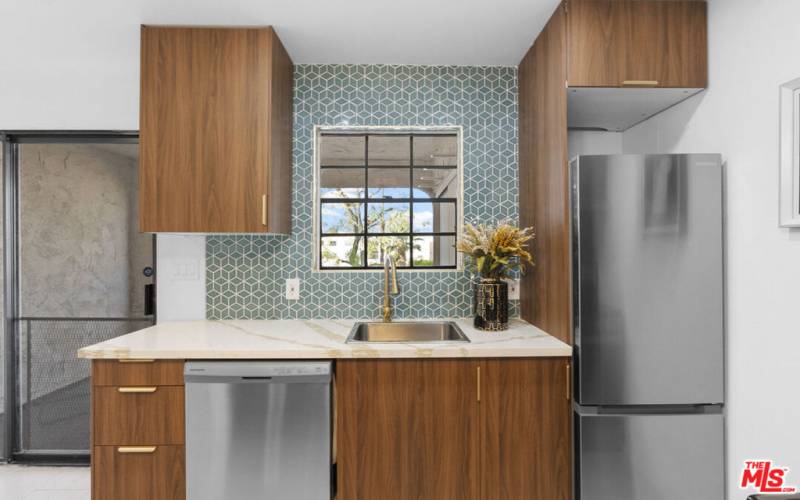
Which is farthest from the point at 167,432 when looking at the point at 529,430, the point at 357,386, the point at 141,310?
the point at 529,430

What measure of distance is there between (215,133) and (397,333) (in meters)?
1.44

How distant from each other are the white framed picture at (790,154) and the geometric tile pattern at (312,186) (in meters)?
1.26

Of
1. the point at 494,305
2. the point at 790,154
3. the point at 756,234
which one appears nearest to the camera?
A: the point at 790,154

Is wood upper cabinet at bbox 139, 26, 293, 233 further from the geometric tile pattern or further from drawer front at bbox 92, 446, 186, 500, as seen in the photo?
drawer front at bbox 92, 446, 186, 500

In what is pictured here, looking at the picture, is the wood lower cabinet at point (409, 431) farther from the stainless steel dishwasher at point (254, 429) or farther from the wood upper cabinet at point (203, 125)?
the wood upper cabinet at point (203, 125)

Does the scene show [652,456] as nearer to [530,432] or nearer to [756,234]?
[530,432]

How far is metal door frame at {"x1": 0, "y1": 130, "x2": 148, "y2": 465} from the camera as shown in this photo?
2646 millimetres

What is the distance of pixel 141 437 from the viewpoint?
5.97 ft

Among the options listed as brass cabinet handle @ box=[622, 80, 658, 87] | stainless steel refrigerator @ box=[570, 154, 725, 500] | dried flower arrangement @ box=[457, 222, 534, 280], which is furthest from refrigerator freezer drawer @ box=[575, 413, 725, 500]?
brass cabinet handle @ box=[622, 80, 658, 87]

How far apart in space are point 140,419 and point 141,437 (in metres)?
0.08

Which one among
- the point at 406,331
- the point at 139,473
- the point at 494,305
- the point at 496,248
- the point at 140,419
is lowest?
the point at 139,473

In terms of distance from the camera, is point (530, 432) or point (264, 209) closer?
point (530, 432)

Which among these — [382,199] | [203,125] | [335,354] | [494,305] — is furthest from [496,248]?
[203,125]

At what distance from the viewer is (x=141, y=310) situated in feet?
8.69
